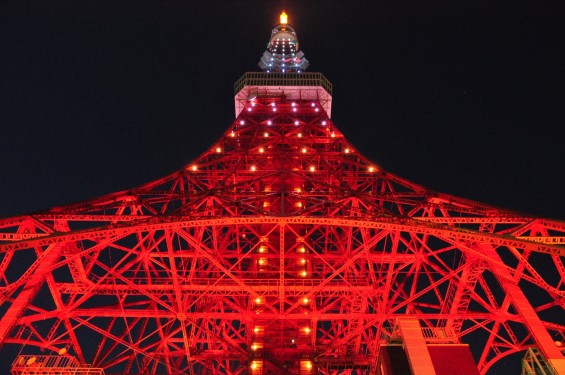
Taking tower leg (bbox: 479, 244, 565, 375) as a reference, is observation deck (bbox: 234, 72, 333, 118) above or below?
above

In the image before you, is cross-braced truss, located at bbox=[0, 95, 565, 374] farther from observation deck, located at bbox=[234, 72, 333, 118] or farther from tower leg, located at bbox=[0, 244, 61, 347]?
observation deck, located at bbox=[234, 72, 333, 118]

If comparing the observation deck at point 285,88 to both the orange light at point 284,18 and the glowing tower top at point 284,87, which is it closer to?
the glowing tower top at point 284,87

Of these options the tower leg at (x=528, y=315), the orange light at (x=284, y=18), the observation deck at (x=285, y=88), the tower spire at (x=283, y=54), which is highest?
the orange light at (x=284, y=18)

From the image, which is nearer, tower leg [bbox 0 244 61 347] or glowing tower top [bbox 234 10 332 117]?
tower leg [bbox 0 244 61 347]

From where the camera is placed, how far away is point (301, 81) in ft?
112

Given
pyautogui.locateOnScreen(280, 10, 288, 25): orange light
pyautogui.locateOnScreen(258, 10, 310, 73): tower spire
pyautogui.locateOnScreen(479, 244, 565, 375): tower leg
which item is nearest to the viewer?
pyautogui.locateOnScreen(479, 244, 565, 375): tower leg

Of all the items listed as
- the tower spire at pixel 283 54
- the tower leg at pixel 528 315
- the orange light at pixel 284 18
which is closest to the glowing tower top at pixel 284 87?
the tower spire at pixel 283 54

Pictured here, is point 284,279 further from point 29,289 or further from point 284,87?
point 284,87

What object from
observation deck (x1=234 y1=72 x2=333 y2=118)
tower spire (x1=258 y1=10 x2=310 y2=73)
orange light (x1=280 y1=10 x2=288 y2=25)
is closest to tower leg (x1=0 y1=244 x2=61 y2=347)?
observation deck (x1=234 y1=72 x2=333 y2=118)

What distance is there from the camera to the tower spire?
129ft

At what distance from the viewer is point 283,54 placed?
39688 mm

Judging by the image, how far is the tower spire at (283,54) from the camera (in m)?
39.2

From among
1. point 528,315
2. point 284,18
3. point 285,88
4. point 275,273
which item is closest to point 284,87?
point 285,88

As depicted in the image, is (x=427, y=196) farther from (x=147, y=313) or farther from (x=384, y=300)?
(x=147, y=313)
